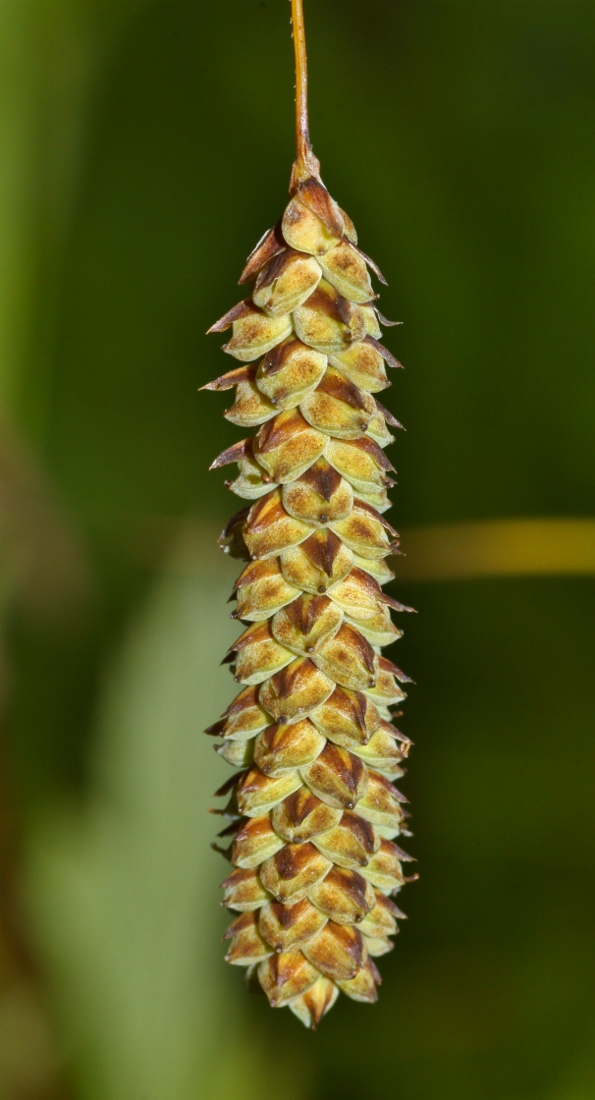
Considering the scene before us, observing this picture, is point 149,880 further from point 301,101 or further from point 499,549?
point 301,101

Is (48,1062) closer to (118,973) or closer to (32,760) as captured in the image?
(118,973)

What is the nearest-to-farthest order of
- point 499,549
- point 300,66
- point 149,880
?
1. point 300,66
2. point 499,549
3. point 149,880

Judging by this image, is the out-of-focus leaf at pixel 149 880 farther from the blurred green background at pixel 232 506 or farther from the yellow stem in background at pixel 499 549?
the yellow stem in background at pixel 499 549

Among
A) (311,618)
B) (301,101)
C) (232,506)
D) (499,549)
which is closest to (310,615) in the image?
(311,618)

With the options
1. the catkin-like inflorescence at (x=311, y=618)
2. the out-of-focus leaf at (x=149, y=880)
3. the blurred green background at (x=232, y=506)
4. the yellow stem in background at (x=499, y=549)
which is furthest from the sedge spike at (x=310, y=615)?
the out-of-focus leaf at (x=149, y=880)

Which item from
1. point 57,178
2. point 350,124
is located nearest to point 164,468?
point 57,178

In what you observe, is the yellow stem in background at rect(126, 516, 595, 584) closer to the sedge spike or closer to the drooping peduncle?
the sedge spike

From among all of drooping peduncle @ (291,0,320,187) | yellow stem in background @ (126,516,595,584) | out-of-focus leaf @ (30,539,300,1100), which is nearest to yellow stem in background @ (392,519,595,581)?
yellow stem in background @ (126,516,595,584)
